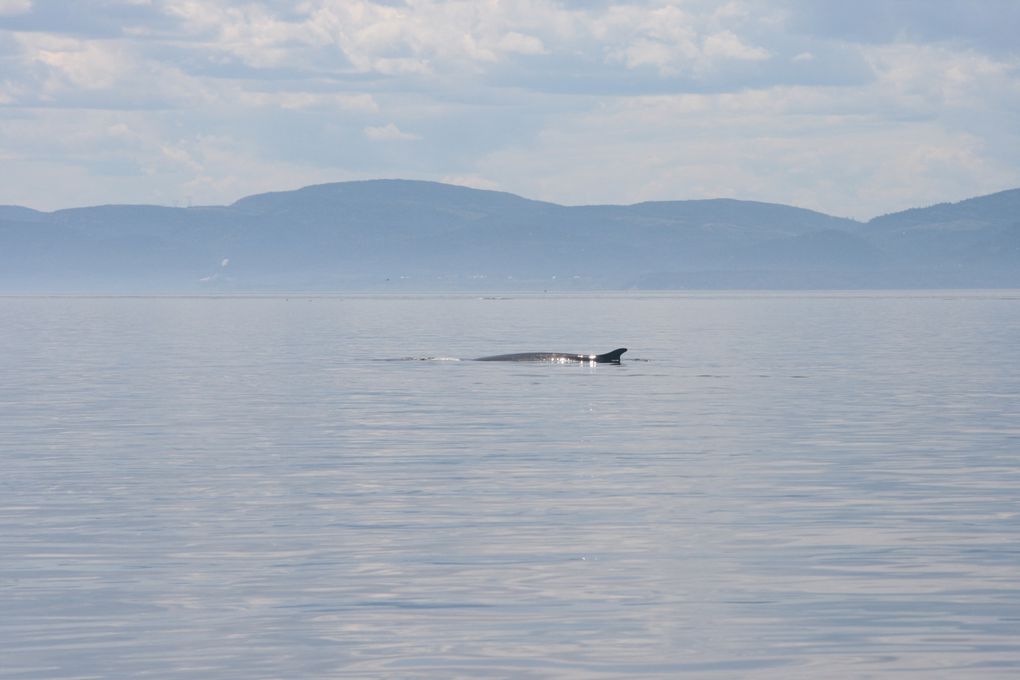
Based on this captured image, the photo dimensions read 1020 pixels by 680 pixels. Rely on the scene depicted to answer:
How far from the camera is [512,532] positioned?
23.1 m

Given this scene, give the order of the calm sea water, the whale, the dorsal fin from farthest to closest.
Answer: the whale, the dorsal fin, the calm sea water

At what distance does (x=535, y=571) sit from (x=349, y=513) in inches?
218

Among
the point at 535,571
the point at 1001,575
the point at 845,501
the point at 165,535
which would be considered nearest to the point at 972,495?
the point at 845,501

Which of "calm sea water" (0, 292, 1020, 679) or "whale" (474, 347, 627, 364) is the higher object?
"whale" (474, 347, 627, 364)

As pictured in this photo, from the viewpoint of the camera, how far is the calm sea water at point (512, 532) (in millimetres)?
16438

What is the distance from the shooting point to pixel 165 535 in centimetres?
2302

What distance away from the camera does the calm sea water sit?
16438mm

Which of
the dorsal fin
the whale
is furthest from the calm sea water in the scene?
the whale

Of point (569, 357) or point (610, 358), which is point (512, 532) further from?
point (569, 357)

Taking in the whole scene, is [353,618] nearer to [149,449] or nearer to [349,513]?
[349,513]

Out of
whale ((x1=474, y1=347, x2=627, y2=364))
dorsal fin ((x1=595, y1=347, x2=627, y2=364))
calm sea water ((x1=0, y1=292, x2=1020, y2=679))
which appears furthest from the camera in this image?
whale ((x1=474, y1=347, x2=627, y2=364))

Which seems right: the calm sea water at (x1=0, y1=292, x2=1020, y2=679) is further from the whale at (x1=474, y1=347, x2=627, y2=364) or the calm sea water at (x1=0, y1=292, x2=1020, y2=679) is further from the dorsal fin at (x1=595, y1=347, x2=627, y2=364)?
the whale at (x1=474, y1=347, x2=627, y2=364)

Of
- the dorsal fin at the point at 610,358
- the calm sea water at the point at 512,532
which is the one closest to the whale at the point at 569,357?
the dorsal fin at the point at 610,358

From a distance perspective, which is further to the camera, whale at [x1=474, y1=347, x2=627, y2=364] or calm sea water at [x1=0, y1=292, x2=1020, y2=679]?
whale at [x1=474, y1=347, x2=627, y2=364]
